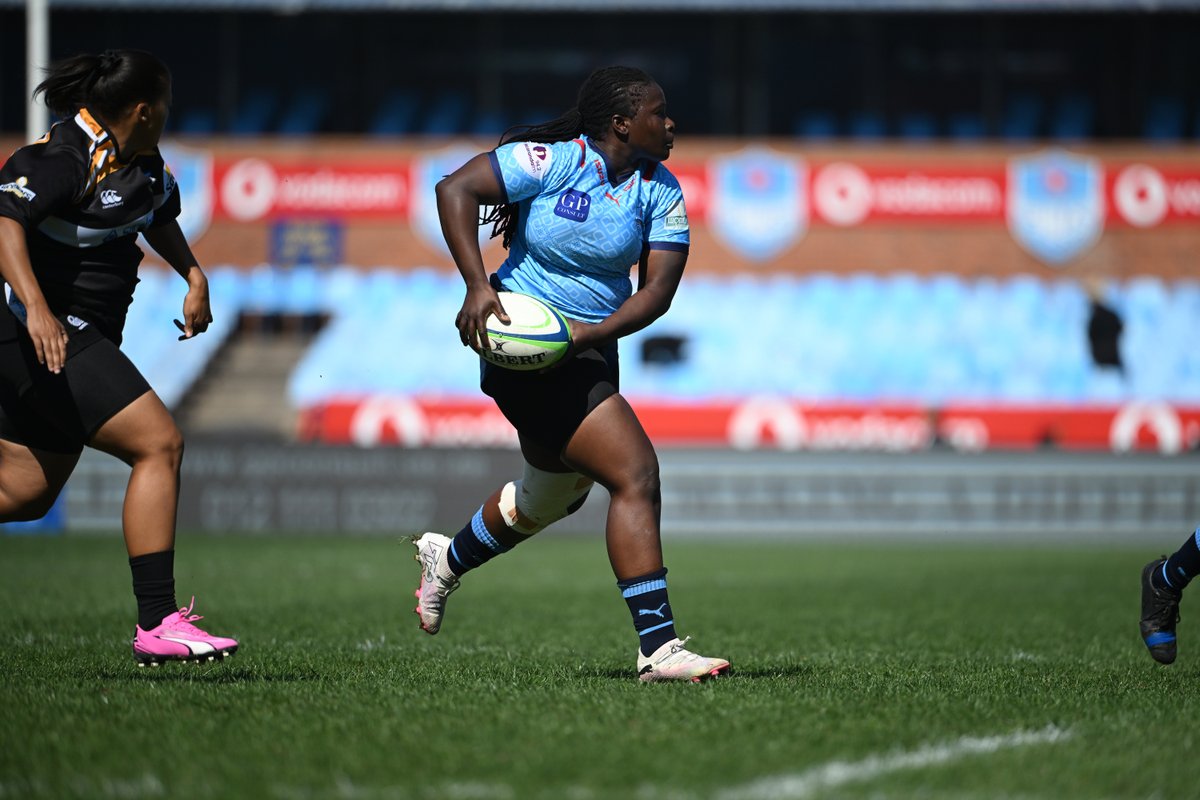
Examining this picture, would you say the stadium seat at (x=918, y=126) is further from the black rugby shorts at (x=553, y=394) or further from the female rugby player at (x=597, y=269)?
the black rugby shorts at (x=553, y=394)

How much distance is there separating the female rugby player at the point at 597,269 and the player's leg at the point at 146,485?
1.12 m

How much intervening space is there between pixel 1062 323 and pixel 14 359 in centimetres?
2187

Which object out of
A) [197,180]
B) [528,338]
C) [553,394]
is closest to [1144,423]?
[197,180]

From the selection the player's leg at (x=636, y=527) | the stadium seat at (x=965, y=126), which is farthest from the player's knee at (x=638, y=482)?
the stadium seat at (x=965, y=126)

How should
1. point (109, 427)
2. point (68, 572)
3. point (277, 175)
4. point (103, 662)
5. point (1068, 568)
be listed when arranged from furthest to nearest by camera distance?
point (277, 175) < point (1068, 568) < point (68, 572) < point (103, 662) < point (109, 427)

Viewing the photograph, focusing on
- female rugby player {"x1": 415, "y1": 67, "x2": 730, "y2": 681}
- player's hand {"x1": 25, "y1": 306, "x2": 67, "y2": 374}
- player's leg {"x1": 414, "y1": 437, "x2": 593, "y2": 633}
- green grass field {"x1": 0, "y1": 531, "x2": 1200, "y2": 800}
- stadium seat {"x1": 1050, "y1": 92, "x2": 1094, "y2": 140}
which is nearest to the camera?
green grass field {"x1": 0, "y1": 531, "x2": 1200, "y2": 800}

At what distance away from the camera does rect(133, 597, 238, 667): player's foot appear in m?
4.94

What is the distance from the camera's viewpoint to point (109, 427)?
500 centimetres

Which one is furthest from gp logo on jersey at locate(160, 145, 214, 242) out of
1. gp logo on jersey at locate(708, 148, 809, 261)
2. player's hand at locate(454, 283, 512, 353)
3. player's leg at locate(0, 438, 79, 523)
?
player's hand at locate(454, 283, 512, 353)

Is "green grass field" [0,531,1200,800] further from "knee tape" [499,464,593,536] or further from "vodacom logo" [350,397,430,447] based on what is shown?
"vodacom logo" [350,397,430,447]

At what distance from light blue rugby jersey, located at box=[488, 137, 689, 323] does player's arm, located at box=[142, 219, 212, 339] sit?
1.14m

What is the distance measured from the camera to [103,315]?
5.17 m

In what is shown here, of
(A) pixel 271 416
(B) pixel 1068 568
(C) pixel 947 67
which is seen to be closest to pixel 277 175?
(A) pixel 271 416

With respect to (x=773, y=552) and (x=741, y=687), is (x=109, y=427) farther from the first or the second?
(x=773, y=552)
